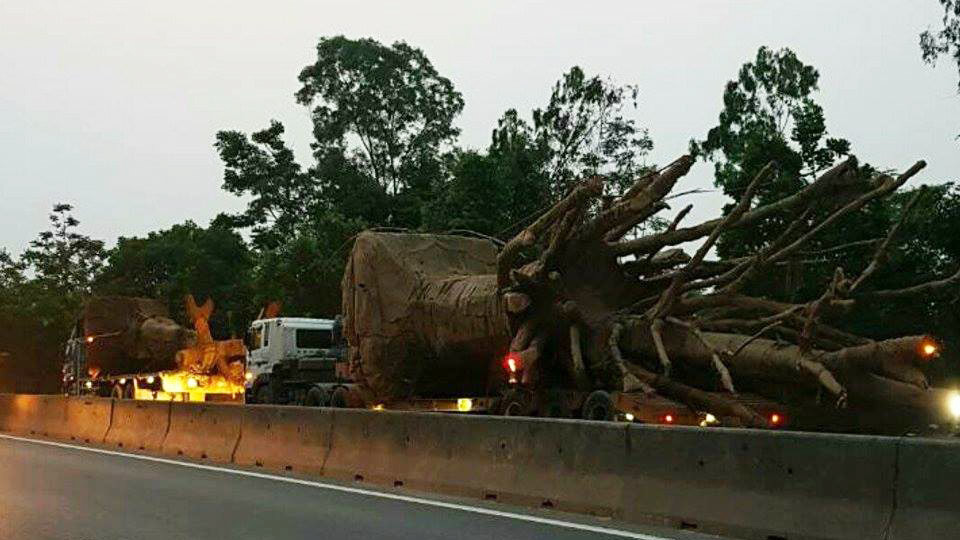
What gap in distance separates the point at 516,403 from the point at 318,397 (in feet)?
28.3

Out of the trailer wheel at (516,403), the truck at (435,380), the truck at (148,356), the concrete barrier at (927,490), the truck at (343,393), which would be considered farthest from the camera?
the truck at (148,356)

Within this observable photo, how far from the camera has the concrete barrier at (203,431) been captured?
17.7 m

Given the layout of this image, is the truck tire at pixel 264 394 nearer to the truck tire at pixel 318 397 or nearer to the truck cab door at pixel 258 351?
the truck cab door at pixel 258 351

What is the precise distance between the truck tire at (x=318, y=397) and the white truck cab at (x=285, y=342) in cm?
201

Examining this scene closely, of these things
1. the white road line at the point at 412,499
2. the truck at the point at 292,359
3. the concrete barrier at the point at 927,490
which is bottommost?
the white road line at the point at 412,499

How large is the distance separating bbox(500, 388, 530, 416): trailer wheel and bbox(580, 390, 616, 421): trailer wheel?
1.30 m

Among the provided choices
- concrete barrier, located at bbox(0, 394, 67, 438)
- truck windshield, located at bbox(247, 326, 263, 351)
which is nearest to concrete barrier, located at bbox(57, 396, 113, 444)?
concrete barrier, located at bbox(0, 394, 67, 438)

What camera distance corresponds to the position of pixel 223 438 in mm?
17875

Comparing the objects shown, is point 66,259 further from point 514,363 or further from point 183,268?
point 514,363

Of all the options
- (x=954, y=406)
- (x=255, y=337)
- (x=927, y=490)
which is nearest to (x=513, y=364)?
(x=954, y=406)

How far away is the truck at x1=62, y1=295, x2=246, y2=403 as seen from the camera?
3550 centimetres

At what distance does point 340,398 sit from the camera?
80.9ft

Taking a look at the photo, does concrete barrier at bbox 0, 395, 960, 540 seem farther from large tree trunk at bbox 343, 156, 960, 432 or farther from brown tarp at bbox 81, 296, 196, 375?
brown tarp at bbox 81, 296, 196, 375

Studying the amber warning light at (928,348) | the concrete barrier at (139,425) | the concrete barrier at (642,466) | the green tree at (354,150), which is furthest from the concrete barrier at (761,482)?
the green tree at (354,150)
